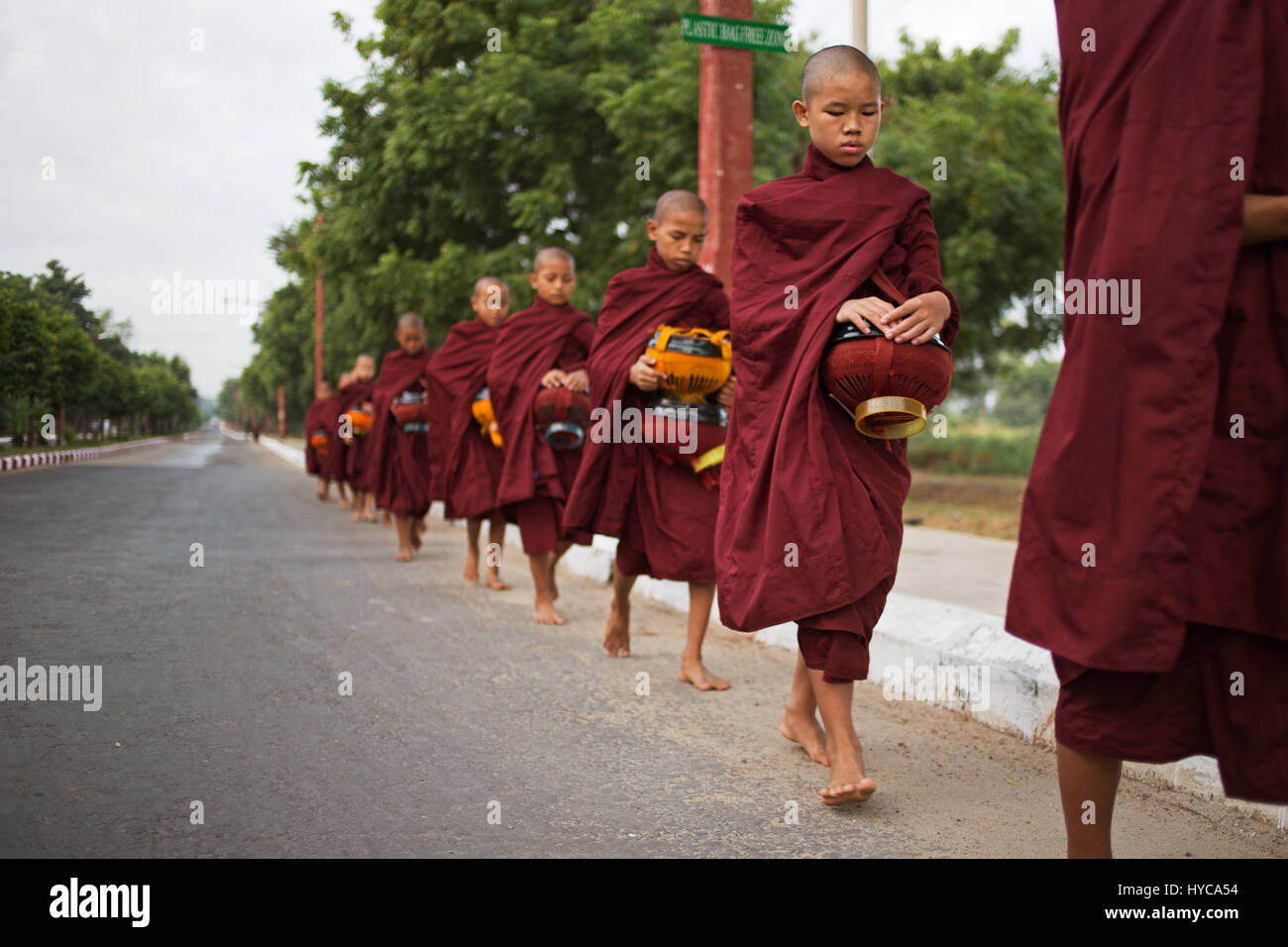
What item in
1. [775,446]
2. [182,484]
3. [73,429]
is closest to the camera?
[775,446]

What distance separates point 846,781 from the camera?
9.76 feet

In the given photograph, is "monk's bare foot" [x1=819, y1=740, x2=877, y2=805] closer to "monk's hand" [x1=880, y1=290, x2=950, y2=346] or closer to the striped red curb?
"monk's hand" [x1=880, y1=290, x2=950, y2=346]

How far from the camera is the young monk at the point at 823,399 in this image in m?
2.99

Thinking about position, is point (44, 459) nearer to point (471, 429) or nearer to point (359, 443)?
point (471, 429)

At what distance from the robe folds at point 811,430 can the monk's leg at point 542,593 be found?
2872mm

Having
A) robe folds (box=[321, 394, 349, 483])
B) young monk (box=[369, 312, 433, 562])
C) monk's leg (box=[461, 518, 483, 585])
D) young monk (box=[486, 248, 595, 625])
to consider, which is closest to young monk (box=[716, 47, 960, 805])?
young monk (box=[486, 248, 595, 625])

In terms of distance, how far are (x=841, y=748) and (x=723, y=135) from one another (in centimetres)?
502

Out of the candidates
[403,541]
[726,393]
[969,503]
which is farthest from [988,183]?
[726,393]

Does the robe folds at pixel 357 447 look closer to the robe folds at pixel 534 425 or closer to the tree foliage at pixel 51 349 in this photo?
the robe folds at pixel 534 425

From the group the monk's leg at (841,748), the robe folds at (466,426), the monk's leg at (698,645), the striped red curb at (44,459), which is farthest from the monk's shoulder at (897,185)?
the striped red curb at (44,459)

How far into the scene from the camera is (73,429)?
23.9ft
